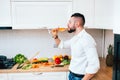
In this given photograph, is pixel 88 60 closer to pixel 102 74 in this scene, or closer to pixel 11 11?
pixel 102 74

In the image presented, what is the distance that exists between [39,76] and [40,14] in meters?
0.85

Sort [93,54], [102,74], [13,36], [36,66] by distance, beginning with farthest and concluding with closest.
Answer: [13,36]
[36,66]
[102,74]
[93,54]

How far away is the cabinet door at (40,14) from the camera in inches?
100

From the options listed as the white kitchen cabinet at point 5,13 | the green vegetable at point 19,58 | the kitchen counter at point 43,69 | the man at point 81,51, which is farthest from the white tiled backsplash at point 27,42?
the man at point 81,51

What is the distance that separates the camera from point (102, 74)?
6.82ft

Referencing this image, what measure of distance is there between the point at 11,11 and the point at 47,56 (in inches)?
37.0

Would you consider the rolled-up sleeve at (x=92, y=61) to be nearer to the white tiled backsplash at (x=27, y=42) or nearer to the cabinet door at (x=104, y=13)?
the cabinet door at (x=104, y=13)

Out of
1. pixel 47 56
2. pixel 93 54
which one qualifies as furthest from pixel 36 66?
pixel 93 54

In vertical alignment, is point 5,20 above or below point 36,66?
above

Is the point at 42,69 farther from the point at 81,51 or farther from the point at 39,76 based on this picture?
the point at 81,51

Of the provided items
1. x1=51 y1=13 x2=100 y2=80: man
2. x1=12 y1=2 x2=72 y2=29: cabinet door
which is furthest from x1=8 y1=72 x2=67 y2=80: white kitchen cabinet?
x1=12 y1=2 x2=72 y2=29: cabinet door

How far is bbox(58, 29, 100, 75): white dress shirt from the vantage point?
5.32ft

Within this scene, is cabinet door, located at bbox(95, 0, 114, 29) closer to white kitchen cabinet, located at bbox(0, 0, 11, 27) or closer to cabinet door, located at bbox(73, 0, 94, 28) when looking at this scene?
cabinet door, located at bbox(73, 0, 94, 28)

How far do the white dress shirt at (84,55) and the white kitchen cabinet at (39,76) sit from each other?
1.96 feet
